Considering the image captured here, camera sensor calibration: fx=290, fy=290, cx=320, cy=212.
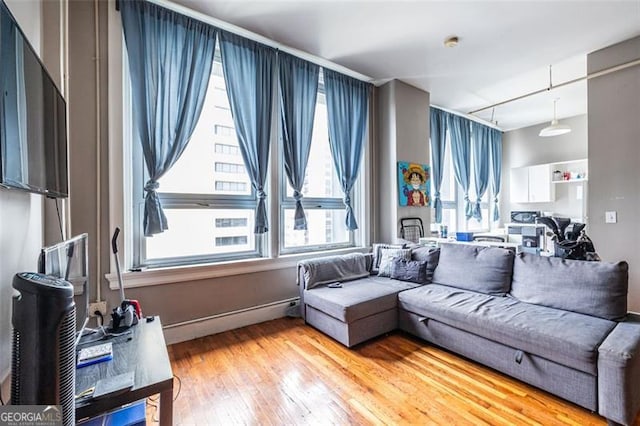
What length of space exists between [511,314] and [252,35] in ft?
11.2

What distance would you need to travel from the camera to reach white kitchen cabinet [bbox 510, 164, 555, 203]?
19.0 ft

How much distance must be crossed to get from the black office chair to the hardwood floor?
5.76ft

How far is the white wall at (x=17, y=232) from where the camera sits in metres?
1.27

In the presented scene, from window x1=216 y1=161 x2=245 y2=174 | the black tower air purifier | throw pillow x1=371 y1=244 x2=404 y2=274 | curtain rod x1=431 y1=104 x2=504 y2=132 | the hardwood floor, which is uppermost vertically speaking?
curtain rod x1=431 y1=104 x2=504 y2=132

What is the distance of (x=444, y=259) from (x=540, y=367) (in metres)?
1.29

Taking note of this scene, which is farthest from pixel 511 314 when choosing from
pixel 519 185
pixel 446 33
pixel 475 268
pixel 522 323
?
pixel 519 185

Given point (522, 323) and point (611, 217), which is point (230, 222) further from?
point (611, 217)

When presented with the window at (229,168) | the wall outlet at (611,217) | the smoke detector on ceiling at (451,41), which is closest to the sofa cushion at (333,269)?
the window at (229,168)

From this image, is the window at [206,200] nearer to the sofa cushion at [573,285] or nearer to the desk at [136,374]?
the desk at [136,374]

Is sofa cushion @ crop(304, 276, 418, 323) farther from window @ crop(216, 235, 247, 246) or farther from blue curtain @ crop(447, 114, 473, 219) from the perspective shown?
blue curtain @ crop(447, 114, 473, 219)

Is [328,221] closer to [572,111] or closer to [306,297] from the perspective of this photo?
[306,297]

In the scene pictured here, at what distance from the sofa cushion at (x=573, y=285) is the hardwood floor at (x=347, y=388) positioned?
69 centimetres

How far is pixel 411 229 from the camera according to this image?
4.22m

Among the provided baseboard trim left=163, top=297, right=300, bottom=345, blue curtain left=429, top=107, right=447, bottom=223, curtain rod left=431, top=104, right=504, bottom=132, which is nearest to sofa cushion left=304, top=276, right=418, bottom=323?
baseboard trim left=163, top=297, right=300, bottom=345
